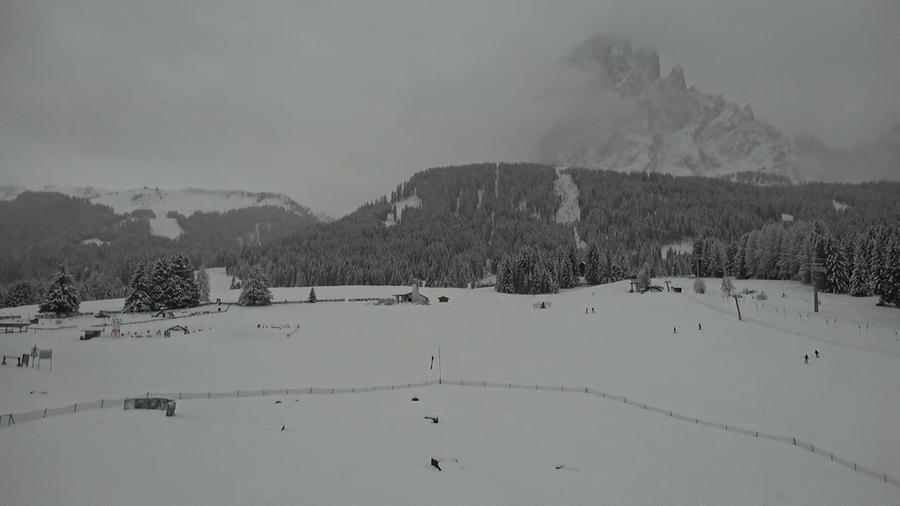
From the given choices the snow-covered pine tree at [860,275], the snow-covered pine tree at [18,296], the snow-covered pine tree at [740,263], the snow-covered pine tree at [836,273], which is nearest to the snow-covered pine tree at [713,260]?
the snow-covered pine tree at [740,263]

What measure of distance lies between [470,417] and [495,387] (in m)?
7.72

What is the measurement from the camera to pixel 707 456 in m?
23.9

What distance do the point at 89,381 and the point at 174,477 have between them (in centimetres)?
2059

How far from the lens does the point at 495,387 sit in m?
35.2

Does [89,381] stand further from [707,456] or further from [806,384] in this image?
[806,384]

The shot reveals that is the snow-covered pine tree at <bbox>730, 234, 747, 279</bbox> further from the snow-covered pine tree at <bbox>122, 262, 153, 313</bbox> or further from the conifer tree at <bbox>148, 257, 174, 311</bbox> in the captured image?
the snow-covered pine tree at <bbox>122, 262, 153, 313</bbox>

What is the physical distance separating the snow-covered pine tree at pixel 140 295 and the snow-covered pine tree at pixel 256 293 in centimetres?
1261

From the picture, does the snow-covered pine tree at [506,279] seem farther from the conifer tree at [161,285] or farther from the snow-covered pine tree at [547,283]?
the conifer tree at [161,285]

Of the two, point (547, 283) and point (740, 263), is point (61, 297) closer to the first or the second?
point (547, 283)

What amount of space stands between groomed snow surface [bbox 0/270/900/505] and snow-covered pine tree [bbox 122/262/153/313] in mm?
16165

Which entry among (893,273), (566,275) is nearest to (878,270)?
(893,273)

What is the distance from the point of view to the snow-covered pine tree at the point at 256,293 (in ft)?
247

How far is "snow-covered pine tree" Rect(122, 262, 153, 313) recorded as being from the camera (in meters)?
69.0

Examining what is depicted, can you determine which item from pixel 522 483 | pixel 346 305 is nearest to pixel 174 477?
pixel 522 483
